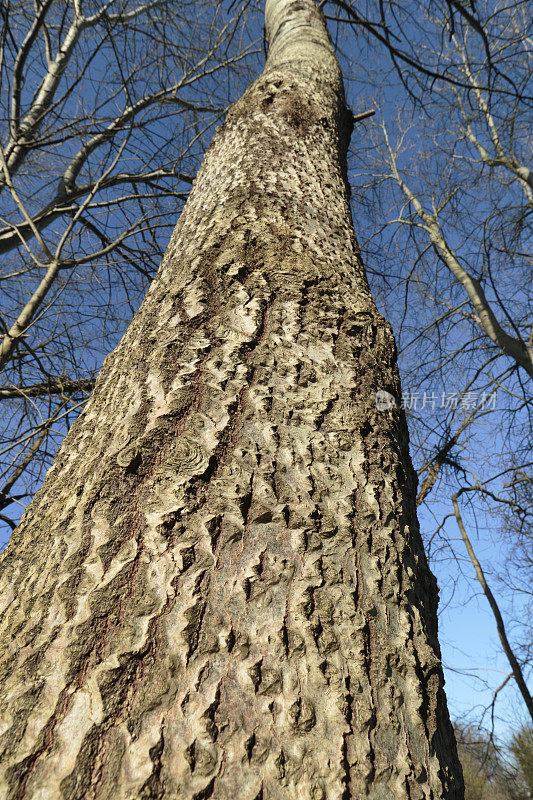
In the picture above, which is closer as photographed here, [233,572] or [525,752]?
[233,572]

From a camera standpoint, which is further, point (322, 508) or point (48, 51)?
point (48, 51)

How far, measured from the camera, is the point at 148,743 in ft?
1.77

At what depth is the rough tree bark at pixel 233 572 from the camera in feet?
1.80

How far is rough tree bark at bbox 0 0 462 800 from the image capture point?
547mm

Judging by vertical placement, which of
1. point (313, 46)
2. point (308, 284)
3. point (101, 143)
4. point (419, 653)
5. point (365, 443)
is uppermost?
point (101, 143)

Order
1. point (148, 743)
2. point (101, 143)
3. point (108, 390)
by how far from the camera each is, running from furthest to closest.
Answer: point (101, 143)
point (108, 390)
point (148, 743)

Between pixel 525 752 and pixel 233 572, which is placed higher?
pixel 525 752

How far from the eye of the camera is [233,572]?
676 mm

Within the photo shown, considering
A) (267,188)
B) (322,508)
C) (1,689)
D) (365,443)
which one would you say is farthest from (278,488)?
(267,188)

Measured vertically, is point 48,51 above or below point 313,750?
above

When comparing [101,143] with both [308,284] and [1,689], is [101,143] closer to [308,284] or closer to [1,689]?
[308,284]

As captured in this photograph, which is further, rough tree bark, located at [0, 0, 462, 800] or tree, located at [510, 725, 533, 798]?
tree, located at [510, 725, 533, 798]

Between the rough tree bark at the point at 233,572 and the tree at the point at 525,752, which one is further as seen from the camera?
the tree at the point at 525,752

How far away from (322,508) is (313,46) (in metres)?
2.56
